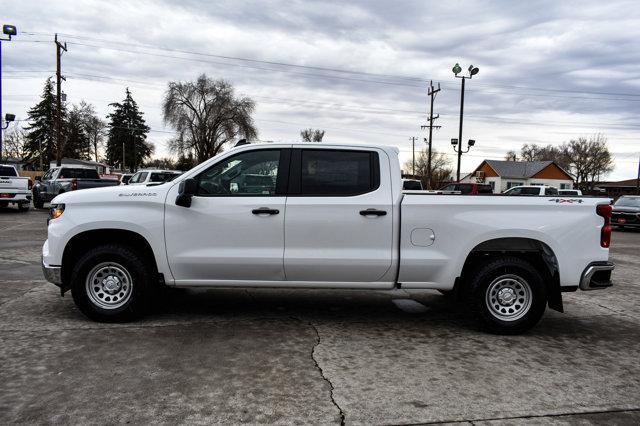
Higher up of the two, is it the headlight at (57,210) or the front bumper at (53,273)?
the headlight at (57,210)

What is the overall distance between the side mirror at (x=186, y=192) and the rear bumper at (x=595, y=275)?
4.09 meters

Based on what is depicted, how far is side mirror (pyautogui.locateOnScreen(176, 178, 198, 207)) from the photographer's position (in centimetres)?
508

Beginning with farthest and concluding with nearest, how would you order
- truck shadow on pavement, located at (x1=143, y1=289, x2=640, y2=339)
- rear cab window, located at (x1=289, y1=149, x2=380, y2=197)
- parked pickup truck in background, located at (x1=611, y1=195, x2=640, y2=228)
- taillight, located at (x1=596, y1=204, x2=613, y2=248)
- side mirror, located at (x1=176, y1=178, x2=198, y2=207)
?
parked pickup truck in background, located at (x1=611, y1=195, x2=640, y2=228), truck shadow on pavement, located at (x1=143, y1=289, x2=640, y2=339), rear cab window, located at (x1=289, y1=149, x2=380, y2=197), taillight, located at (x1=596, y1=204, x2=613, y2=248), side mirror, located at (x1=176, y1=178, x2=198, y2=207)

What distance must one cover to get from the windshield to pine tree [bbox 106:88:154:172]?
299ft

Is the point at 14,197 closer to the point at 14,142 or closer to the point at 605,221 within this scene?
the point at 605,221

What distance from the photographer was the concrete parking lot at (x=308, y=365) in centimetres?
347

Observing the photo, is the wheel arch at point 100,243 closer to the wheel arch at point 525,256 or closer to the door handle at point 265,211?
the door handle at point 265,211

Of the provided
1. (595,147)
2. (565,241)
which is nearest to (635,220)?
(565,241)

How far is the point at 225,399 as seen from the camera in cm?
361

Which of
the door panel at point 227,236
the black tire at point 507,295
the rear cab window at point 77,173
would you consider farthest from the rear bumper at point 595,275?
the rear cab window at point 77,173

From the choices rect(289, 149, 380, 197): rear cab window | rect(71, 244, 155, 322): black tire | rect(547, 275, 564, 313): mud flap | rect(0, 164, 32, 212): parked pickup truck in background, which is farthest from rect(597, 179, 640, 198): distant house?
rect(71, 244, 155, 322): black tire

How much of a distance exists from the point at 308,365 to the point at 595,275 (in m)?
3.16

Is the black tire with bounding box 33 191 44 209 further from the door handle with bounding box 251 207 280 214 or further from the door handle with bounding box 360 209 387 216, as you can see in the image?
the door handle with bounding box 360 209 387 216

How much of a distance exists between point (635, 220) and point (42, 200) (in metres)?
24.7
